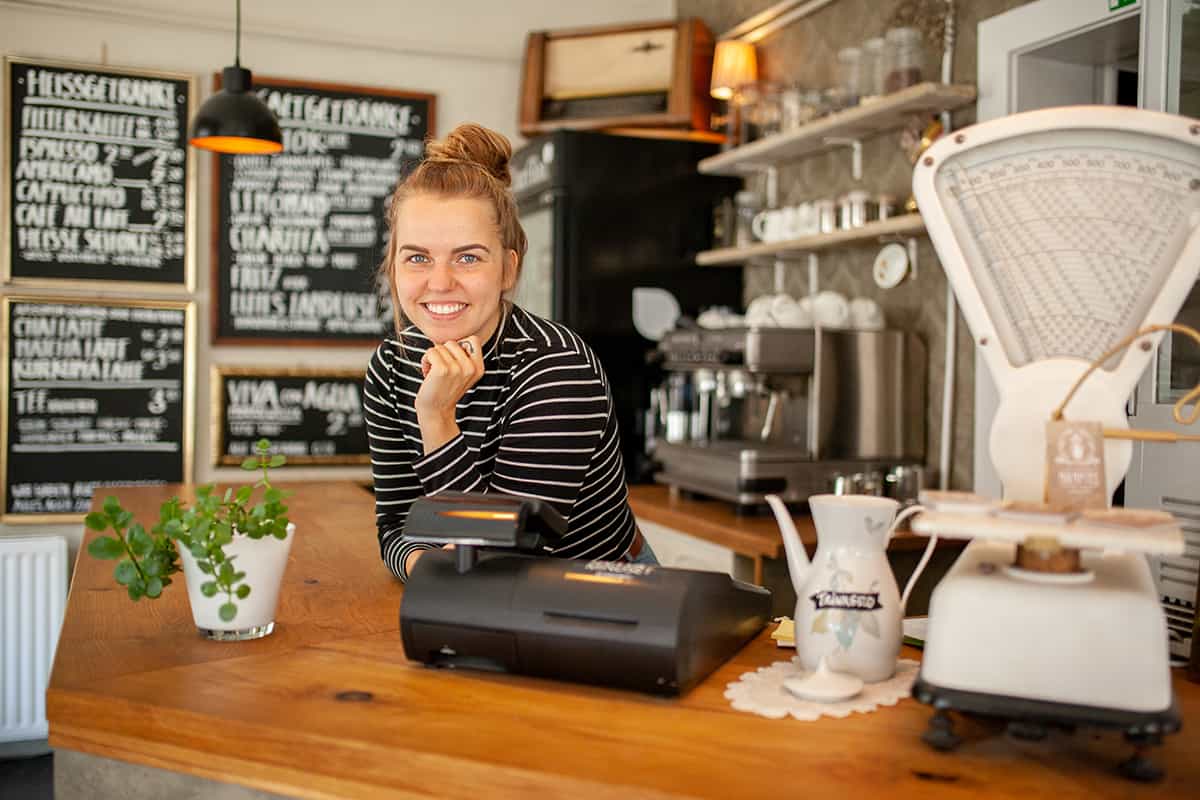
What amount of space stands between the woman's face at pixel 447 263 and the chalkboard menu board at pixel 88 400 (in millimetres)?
2885

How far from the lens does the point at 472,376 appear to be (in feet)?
4.68

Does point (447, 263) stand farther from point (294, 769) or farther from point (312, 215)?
point (312, 215)

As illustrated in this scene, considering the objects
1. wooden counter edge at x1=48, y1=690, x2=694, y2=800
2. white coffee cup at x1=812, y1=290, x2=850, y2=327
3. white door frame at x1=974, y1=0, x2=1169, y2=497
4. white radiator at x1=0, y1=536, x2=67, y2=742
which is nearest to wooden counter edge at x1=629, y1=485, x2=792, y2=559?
white door frame at x1=974, y1=0, x2=1169, y2=497

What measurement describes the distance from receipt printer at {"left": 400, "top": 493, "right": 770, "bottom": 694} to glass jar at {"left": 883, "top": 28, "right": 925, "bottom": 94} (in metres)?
2.20

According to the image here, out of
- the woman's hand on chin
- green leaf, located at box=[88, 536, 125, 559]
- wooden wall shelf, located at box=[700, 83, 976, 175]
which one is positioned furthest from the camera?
wooden wall shelf, located at box=[700, 83, 976, 175]

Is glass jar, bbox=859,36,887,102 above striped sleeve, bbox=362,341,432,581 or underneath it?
above

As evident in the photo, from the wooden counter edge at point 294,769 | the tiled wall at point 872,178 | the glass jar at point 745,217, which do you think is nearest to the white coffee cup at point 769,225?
the glass jar at point 745,217

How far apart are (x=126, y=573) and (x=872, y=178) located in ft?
8.82

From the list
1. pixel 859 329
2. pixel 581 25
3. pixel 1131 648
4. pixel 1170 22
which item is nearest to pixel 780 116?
pixel 859 329

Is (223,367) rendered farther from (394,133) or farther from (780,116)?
(780,116)

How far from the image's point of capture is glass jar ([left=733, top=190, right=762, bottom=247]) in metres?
3.84

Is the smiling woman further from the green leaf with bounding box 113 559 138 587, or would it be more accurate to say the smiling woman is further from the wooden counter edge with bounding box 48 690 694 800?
the wooden counter edge with bounding box 48 690 694 800

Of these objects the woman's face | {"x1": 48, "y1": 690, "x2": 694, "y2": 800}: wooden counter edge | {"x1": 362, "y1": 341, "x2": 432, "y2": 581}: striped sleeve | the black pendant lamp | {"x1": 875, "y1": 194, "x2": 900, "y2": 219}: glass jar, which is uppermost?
the black pendant lamp

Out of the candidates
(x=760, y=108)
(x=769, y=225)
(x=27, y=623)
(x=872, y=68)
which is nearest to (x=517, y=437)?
(x=872, y=68)
